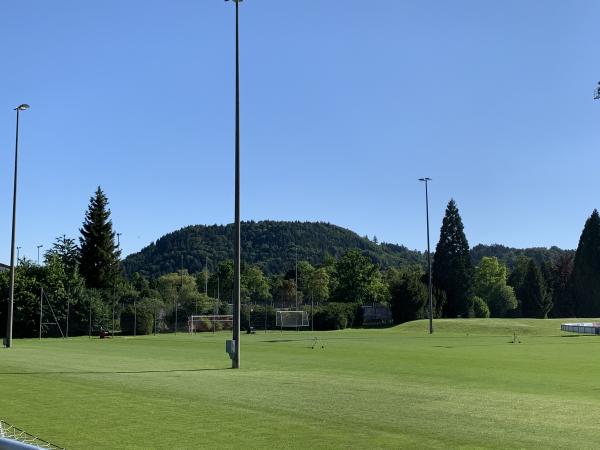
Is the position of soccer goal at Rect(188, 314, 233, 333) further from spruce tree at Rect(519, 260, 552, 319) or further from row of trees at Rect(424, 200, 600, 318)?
spruce tree at Rect(519, 260, 552, 319)

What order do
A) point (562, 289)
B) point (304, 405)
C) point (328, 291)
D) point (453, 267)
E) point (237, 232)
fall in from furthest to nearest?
point (328, 291) < point (562, 289) < point (453, 267) < point (237, 232) < point (304, 405)

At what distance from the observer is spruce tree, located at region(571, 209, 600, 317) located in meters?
106

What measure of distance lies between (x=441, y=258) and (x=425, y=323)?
97.5ft

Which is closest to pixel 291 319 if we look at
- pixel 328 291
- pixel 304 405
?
pixel 328 291

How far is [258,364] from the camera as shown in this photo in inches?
990

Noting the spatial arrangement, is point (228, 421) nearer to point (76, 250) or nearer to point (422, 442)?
point (422, 442)

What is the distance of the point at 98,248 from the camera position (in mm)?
88250

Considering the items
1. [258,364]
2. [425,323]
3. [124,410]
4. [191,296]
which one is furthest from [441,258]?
[124,410]

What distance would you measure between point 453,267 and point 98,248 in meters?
51.2

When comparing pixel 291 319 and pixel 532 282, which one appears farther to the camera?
pixel 532 282

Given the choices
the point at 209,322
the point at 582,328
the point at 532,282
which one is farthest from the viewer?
the point at 532,282

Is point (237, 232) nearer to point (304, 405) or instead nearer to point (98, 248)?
point (304, 405)

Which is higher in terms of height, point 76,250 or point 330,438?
point 76,250

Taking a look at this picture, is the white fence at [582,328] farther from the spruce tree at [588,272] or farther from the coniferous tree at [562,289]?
the coniferous tree at [562,289]
